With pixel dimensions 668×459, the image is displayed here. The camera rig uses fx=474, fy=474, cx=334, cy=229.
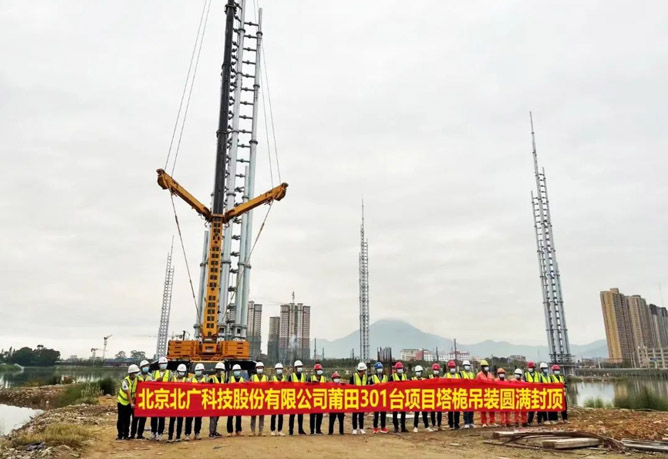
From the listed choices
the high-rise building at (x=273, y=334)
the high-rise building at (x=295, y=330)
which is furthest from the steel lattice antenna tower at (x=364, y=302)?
the high-rise building at (x=273, y=334)

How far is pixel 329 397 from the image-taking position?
45.7 ft

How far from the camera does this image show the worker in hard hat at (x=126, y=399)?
13109 millimetres

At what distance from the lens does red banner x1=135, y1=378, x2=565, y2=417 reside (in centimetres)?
1280

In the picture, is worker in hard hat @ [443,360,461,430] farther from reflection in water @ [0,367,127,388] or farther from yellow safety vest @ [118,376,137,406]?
reflection in water @ [0,367,127,388]

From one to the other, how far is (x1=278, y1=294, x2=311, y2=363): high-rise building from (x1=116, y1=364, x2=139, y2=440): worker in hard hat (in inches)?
3488

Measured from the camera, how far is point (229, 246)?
3675cm

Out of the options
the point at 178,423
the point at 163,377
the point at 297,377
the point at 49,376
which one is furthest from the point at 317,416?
the point at 49,376

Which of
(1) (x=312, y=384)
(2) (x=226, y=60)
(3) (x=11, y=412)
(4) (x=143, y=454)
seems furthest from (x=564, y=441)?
(3) (x=11, y=412)

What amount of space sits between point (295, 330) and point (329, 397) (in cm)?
9408

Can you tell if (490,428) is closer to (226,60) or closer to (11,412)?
(226,60)

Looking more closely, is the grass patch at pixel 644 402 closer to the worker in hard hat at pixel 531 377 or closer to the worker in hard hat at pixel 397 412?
the worker in hard hat at pixel 531 377

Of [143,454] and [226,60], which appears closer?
[143,454]

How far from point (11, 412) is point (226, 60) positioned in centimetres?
2786

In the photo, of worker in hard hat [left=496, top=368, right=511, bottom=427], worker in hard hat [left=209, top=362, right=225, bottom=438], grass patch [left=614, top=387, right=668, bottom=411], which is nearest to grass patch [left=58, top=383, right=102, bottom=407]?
worker in hard hat [left=209, top=362, right=225, bottom=438]
